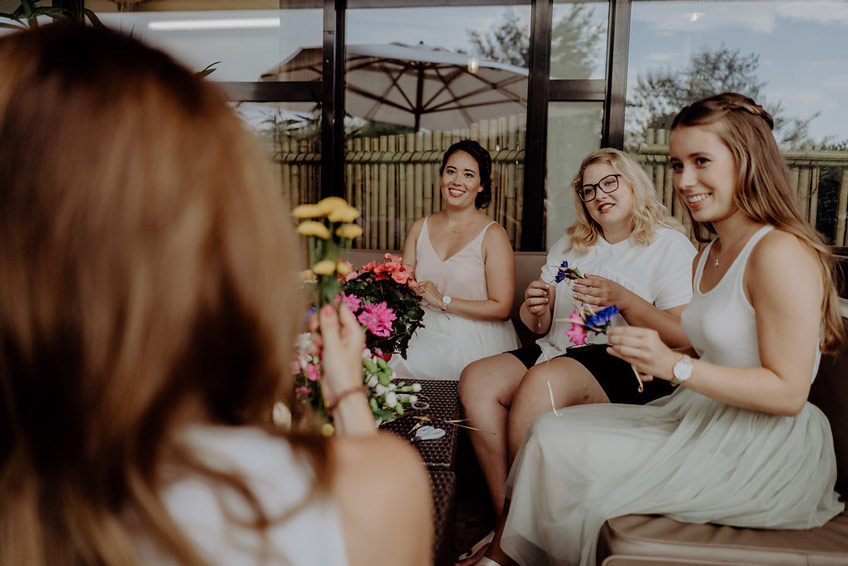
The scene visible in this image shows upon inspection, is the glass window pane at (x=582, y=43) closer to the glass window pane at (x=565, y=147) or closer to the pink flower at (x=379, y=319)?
the glass window pane at (x=565, y=147)

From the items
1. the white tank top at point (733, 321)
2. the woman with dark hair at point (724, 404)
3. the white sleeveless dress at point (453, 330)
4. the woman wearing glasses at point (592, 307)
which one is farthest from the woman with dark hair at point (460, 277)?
the white tank top at point (733, 321)

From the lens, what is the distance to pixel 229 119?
1.80 ft

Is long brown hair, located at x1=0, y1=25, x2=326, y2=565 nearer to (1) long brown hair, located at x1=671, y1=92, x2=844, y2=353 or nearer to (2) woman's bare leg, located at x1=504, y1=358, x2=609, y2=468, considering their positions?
(1) long brown hair, located at x1=671, y1=92, x2=844, y2=353

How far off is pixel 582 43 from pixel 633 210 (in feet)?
7.12

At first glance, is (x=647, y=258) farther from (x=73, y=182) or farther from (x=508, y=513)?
(x=73, y=182)

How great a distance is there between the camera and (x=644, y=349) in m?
1.41

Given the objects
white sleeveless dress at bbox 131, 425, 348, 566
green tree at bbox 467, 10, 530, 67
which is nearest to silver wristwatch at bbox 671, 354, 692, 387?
white sleeveless dress at bbox 131, 425, 348, 566

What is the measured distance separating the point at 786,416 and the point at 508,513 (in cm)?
76

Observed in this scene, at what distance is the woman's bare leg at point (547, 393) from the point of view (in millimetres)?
2107

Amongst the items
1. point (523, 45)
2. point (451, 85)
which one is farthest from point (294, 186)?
point (523, 45)

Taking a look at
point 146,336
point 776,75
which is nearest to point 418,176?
point 776,75

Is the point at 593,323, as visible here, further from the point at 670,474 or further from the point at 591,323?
the point at 670,474

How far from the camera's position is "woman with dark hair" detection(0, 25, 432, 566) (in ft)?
1.60

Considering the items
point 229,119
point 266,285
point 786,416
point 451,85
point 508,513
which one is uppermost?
point 451,85
